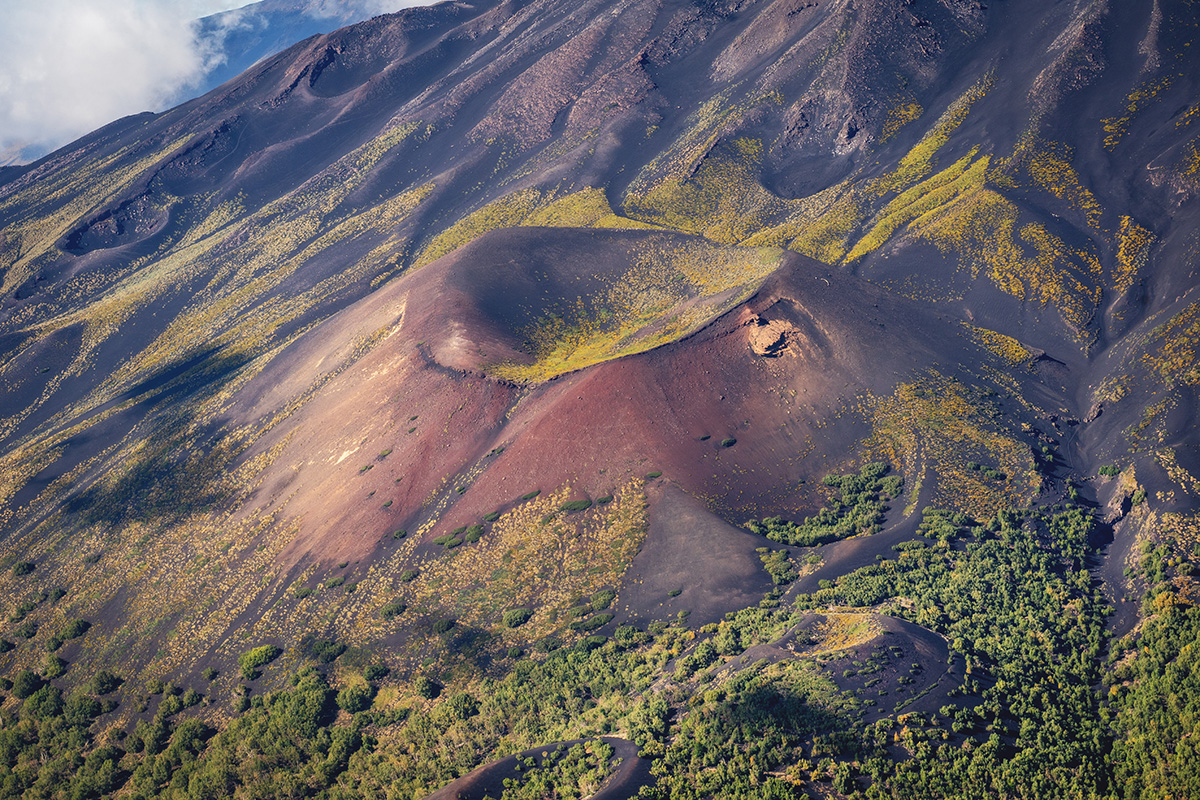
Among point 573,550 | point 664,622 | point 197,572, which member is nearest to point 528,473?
point 573,550

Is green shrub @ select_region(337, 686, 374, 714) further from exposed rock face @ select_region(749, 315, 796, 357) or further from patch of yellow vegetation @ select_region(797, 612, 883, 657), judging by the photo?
exposed rock face @ select_region(749, 315, 796, 357)

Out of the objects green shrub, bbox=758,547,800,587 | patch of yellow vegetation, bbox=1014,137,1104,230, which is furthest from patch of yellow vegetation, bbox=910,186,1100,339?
green shrub, bbox=758,547,800,587

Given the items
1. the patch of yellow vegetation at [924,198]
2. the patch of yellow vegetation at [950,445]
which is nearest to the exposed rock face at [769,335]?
the patch of yellow vegetation at [950,445]

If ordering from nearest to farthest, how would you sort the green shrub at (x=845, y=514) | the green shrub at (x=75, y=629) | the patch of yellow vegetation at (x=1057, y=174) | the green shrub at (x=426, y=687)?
1. the green shrub at (x=426, y=687)
2. the green shrub at (x=845, y=514)
3. the green shrub at (x=75, y=629)
4. the patch of yellow vegetation at (x=1057, y=174)

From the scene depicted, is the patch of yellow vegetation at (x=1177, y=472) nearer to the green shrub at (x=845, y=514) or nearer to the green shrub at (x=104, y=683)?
the green shrub at (x=845, y=514)

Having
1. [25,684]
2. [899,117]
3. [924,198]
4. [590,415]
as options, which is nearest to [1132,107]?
[924,198]

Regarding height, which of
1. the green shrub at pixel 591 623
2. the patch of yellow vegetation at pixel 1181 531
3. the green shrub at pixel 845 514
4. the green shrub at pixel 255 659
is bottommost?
the patch of yellow vegetation at pixel 1181 531

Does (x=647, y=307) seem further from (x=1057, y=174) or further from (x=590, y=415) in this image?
(x=1057, y=174)

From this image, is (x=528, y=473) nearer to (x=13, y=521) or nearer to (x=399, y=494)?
(x=399, y=494)
